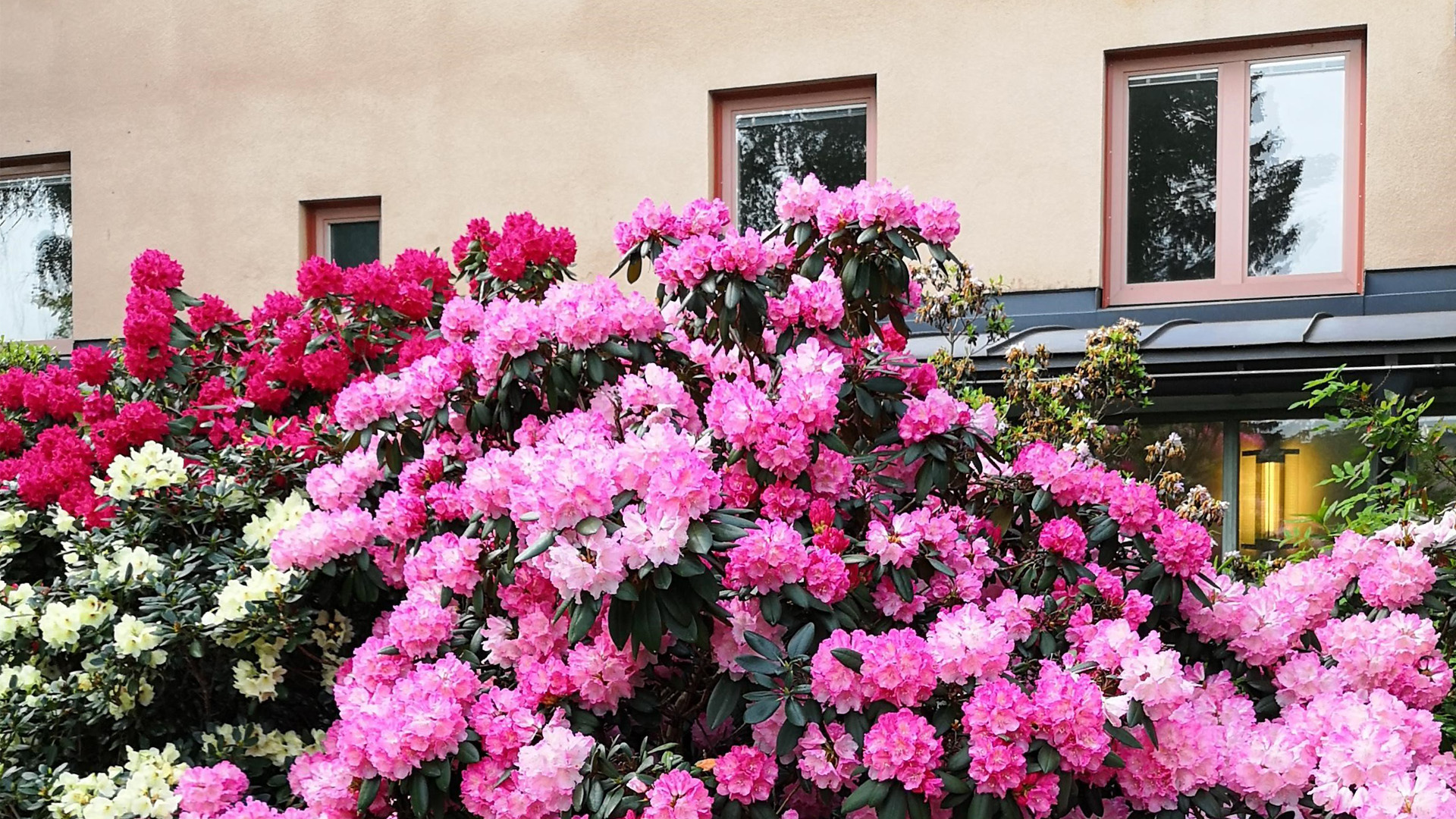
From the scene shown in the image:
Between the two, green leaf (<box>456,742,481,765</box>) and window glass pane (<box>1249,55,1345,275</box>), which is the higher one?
window glass pane (<box>1249,55,1345,275</box>)

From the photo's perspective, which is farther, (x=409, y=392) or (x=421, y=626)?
(x=409, y=392)

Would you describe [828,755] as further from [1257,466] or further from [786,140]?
[786,140]

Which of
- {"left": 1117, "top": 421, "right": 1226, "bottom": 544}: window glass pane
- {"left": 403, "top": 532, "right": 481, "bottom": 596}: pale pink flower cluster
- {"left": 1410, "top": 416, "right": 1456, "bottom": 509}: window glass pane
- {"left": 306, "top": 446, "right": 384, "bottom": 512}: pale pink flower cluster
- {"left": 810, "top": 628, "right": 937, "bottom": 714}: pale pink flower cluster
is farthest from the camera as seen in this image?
{"left": 1117, "top": 421, "right": 1226, "bottom": 544}: window glass pane

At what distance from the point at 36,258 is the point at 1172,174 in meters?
8.03

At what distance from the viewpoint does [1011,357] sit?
218 inches

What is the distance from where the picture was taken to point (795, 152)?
7969mm

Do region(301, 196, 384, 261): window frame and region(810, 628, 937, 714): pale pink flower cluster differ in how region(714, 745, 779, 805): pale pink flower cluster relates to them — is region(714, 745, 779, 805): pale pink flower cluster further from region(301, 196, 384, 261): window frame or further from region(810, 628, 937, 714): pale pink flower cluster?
region(301, 196, 384, 261): window frame

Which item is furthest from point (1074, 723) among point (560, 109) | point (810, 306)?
point (560, 109)

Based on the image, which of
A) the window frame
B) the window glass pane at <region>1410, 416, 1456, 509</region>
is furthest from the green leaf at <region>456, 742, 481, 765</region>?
the window frame

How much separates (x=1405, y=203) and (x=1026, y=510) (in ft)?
16.3

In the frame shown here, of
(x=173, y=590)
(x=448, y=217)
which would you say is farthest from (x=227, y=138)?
(x=173, y=590)

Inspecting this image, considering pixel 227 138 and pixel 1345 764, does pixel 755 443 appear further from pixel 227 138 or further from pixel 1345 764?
pixel 227 138

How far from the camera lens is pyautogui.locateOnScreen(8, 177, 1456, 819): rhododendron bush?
7.60ft

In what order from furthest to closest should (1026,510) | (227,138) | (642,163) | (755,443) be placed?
(227,138), (642,163), (1026,510), (755,443)
